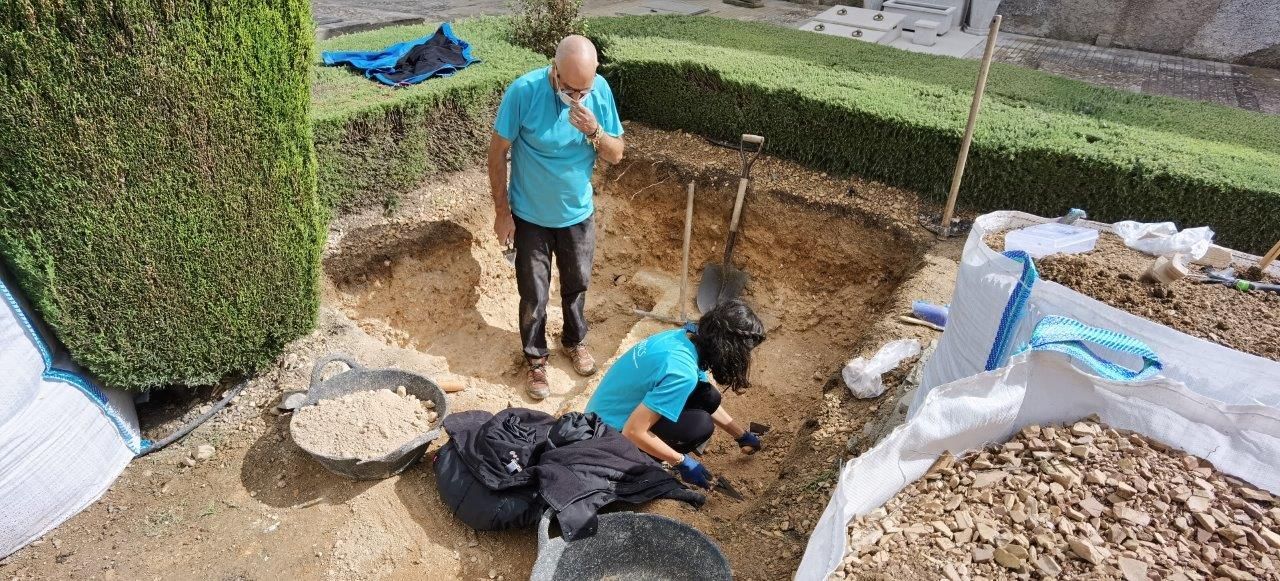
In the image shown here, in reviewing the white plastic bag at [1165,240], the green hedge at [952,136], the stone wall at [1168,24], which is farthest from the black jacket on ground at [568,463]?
the stone wall at [1168,24]

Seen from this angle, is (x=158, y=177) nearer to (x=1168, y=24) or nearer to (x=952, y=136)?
(x=952, y=136)

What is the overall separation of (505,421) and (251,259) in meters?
1.78

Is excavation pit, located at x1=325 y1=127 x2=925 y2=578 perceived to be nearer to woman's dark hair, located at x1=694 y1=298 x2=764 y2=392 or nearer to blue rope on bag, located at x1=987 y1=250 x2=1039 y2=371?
woman's dark hair, located at x1=694 y1=298 x2=764 y2=392

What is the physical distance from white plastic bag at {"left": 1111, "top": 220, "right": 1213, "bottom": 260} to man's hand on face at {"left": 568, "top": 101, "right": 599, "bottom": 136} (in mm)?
3099

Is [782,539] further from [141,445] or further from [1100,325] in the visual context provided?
[141,445]

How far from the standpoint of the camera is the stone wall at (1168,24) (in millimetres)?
11938

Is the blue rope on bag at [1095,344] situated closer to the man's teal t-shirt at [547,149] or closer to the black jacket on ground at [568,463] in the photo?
the black jacket on ground at [568,463]

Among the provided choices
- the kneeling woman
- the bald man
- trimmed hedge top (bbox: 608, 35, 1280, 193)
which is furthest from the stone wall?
the kneeling woman

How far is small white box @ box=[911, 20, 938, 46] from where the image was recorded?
12.4 metres

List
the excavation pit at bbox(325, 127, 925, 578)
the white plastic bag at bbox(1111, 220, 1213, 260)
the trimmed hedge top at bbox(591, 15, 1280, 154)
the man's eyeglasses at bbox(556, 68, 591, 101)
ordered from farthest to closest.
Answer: the trimmed hedge top at bbox(591, 15, 1280, 154), the excavation pit at bbox(325, 127, 925, 578), the man's eyeglasses at bbox(556, 68, 591, 101), the white plastic bag at bbox(1111, 220, 1213, 260)

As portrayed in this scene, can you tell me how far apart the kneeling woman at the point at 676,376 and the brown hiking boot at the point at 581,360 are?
62.9 inches

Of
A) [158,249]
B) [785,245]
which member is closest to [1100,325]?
[785,245]

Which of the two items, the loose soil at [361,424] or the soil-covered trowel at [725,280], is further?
the soil-covered trowel at [725,280]

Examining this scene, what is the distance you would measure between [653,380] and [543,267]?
1668 millimetres
